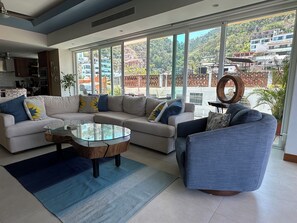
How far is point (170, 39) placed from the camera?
4.42 meters

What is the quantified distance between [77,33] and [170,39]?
277 cm

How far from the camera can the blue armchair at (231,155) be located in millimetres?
1707

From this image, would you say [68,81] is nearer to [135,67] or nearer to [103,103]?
[135,67]

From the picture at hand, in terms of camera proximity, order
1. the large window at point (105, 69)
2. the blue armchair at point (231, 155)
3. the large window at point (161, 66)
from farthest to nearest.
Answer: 1. the large window at point (105, 69)
2. the large window at point (161, 66)
3. the blue armchair at point (231, 155)

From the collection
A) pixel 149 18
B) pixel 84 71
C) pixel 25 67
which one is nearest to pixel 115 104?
pixel 149 18

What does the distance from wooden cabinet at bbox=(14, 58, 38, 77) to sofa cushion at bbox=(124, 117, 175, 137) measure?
767cm

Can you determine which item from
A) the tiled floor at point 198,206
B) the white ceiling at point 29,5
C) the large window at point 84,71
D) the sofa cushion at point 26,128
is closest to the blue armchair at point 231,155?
the tiled floor at point 198,206

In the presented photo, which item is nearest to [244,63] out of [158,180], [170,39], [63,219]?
[170,39]

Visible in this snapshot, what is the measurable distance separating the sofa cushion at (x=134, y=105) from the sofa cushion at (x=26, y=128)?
5.24ft

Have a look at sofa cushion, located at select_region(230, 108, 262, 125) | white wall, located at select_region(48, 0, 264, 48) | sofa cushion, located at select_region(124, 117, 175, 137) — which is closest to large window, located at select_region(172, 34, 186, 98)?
white wall, located at select_region(48, 0, 264, 48)

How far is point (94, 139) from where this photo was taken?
2244 mm

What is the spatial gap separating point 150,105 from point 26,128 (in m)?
2.27

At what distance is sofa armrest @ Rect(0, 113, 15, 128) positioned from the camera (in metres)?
2.86

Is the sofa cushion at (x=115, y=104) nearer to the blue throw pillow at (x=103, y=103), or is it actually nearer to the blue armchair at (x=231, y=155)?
the blue throw pillow at (x=103, y=103)
